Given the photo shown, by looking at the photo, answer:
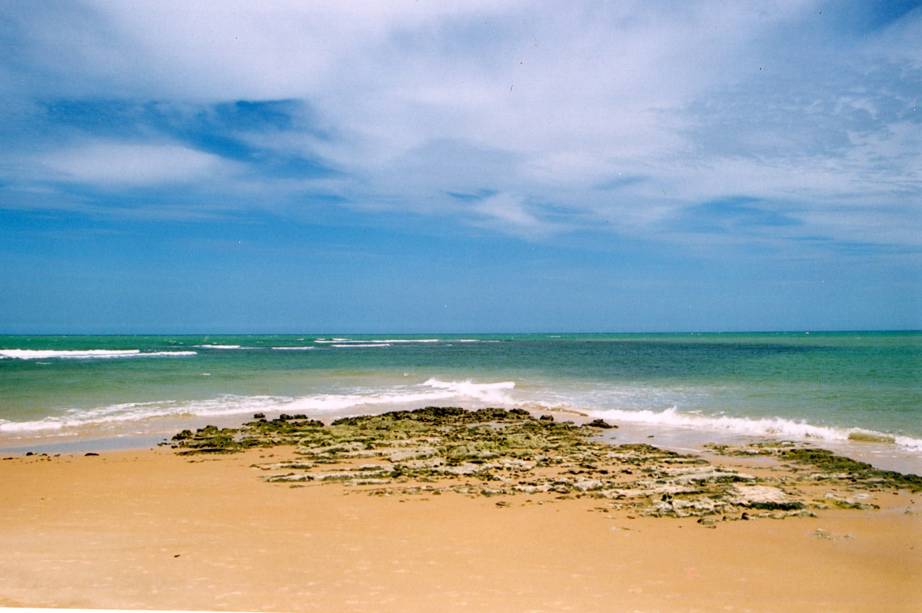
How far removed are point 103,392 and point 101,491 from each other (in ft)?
54.4

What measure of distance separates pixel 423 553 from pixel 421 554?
1.4 inches

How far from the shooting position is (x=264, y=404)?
71.8ft

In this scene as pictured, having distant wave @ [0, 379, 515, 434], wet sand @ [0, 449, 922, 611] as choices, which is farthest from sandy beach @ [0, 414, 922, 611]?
distant wave @ [0, 379, 515, 434]

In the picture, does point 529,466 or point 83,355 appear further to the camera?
point 83,355

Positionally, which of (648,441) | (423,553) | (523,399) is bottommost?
(523,399)

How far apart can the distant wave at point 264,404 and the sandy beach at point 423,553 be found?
852 cm

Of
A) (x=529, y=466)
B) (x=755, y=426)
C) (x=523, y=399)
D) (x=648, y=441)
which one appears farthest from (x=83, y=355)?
(x=755, y=426)

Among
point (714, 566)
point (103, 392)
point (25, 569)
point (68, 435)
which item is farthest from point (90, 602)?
point (103, 392)

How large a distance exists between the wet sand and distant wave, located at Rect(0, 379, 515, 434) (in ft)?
28.3

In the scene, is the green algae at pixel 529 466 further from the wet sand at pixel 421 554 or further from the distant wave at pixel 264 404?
the distant wave at pixel 264 404

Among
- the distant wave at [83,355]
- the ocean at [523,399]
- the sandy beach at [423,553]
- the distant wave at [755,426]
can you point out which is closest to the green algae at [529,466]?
the sandy beach at [423,553]

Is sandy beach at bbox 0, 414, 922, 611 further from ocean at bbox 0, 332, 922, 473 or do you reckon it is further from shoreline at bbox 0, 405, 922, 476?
ocean at bbox 0, 332, 922, 473

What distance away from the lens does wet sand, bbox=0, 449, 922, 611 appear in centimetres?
553

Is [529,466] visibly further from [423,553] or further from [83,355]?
[83,355]
